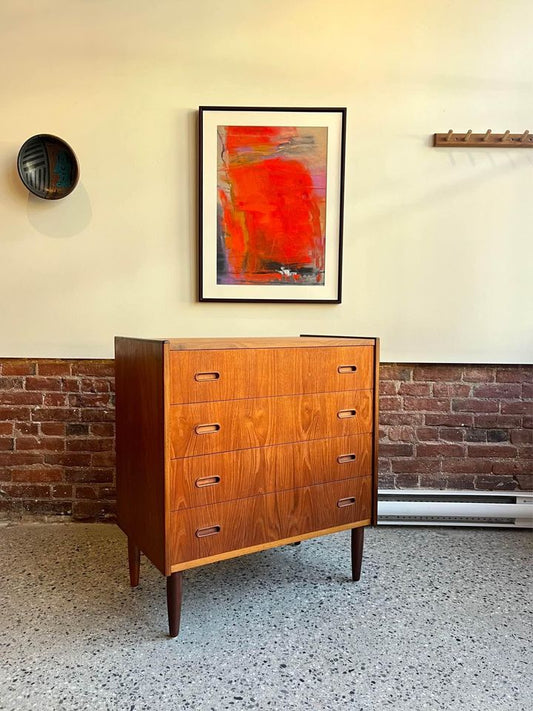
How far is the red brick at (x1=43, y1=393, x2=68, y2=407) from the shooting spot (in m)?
2.25

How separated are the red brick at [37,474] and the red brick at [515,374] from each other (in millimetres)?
2246

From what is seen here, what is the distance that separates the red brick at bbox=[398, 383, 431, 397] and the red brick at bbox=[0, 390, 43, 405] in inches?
70.9

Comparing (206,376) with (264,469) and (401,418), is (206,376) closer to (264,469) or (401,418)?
(264,469)

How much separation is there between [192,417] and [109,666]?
0.75 metres

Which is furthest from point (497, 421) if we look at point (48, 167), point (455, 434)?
point (48, 167)

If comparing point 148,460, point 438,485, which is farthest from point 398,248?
point 148,460

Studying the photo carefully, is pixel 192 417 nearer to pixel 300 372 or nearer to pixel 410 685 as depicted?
pixel 300 372

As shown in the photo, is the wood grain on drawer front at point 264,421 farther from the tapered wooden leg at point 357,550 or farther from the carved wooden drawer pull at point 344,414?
the tapered wooden leg at point 357,550

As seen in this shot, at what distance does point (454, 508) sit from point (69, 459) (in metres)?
1.91

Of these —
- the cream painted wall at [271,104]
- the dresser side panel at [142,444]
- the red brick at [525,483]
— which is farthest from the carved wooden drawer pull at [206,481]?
the red brick at [525,483]

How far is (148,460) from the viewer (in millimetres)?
1468

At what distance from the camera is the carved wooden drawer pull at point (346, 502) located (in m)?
1.71

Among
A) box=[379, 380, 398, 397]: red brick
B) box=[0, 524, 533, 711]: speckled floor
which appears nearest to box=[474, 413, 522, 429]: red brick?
box=[379, 380, 398, 397]: red brick

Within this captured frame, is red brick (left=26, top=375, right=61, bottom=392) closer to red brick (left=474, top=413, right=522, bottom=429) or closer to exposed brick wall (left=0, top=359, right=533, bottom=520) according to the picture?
exposed brick wall (left=0, top=359, right=533, bottom=520)
